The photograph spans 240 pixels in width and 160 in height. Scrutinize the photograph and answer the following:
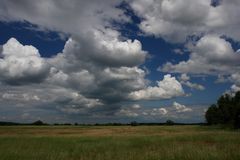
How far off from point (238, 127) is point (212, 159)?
6049 cm

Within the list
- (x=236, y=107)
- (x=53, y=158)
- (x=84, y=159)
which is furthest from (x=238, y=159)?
(x=236, y=107)

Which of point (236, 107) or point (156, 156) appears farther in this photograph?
point (236, 107)

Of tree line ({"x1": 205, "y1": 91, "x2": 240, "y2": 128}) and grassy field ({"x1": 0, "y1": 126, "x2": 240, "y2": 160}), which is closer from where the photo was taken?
grassy field ({"x1": 0, "y1": 126, "x2": 240, "y2": 160})

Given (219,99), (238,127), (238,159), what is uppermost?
(219,99)

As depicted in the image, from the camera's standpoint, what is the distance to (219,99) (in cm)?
9119

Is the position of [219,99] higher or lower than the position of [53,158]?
higher

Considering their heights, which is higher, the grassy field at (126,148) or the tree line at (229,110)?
the tree line at (229,110)

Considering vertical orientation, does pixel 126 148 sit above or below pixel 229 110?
below

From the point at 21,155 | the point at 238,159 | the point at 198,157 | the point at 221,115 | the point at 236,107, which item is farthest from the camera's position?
the point at 221,115

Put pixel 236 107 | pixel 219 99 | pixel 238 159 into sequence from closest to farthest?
pixel 238 159 < pixel 236 107 < pixel 219 99

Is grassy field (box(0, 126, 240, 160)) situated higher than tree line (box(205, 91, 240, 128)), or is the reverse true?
tree line (box(205, 91, 240, 128))

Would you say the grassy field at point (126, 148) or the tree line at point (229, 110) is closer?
the grassy field at point (126, 148)

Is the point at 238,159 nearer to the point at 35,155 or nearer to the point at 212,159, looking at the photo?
the point at 212,159

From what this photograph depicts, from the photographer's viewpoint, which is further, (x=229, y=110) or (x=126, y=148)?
(x=229, y=110)
